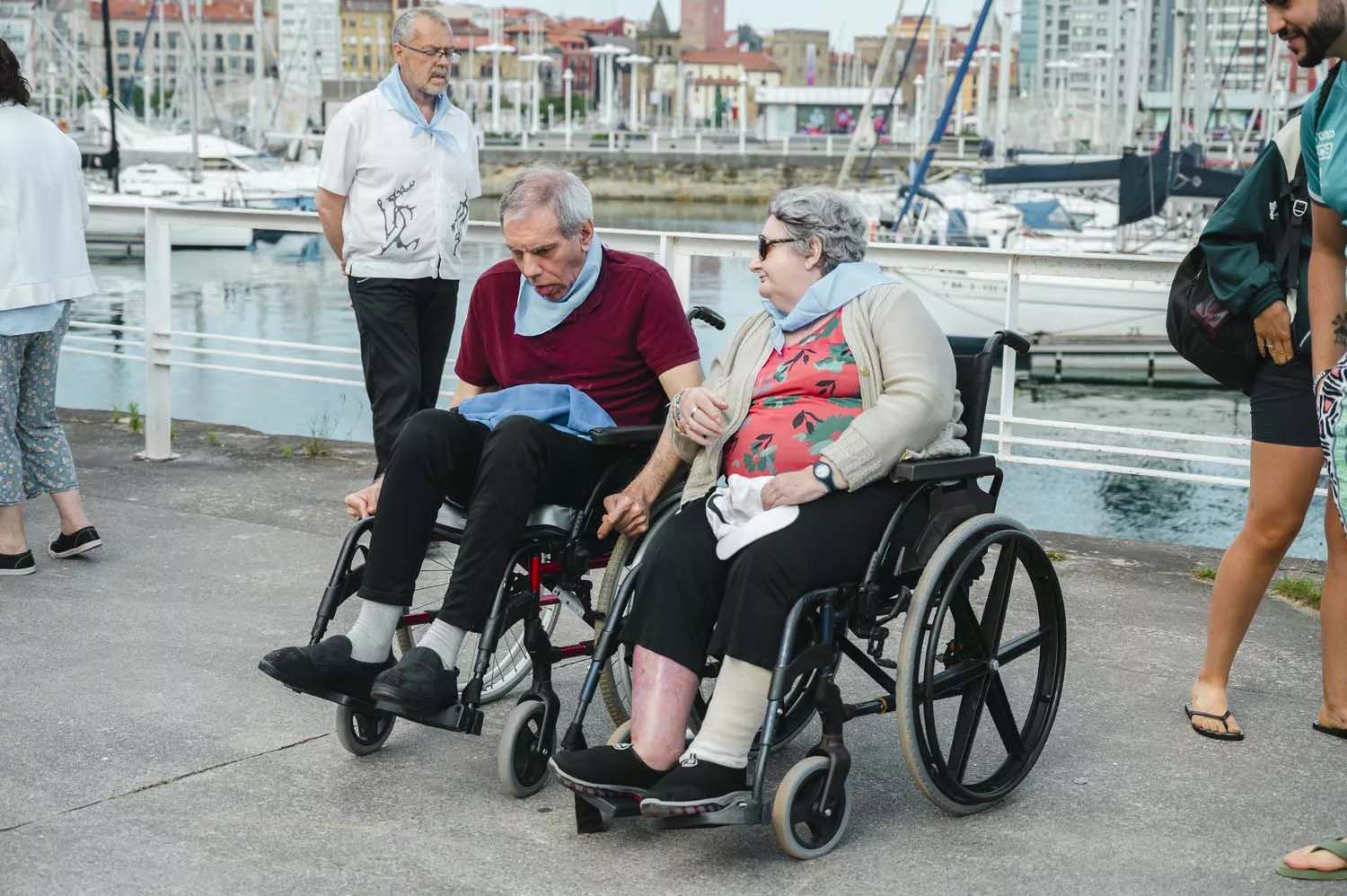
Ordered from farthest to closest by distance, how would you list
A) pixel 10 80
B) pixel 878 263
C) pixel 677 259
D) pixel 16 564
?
pixel 677 259, pixel 878 263, pixel 16 564, pixel 10 80

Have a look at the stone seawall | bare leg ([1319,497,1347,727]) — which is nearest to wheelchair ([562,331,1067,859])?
bare leg ([1319,497,1347,727])

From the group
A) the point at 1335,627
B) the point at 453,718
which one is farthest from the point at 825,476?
the point at 1335,627

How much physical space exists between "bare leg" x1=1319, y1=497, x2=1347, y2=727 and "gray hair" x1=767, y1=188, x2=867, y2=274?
1.18 m

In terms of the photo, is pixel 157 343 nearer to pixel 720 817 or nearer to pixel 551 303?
pixel 551 303

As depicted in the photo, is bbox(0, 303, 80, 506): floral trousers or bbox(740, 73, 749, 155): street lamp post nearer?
bbox(0, 303, 80, 506): floral trousers

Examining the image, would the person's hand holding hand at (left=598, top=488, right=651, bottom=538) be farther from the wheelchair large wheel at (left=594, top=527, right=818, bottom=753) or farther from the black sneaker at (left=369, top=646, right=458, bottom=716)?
the black sneaker at (left=369, top=646, right=458, bottom=716)

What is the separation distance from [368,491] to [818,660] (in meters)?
1.09

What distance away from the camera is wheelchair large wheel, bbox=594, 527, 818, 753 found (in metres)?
3.12

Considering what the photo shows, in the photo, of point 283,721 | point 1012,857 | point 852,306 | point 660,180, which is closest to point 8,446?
point 283,721

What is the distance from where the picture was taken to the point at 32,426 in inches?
188

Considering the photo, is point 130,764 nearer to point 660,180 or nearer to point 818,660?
point 818,660

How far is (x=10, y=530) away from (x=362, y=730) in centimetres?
190

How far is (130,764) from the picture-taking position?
3.15 meters

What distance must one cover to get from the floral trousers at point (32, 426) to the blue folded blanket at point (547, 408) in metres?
1.90
